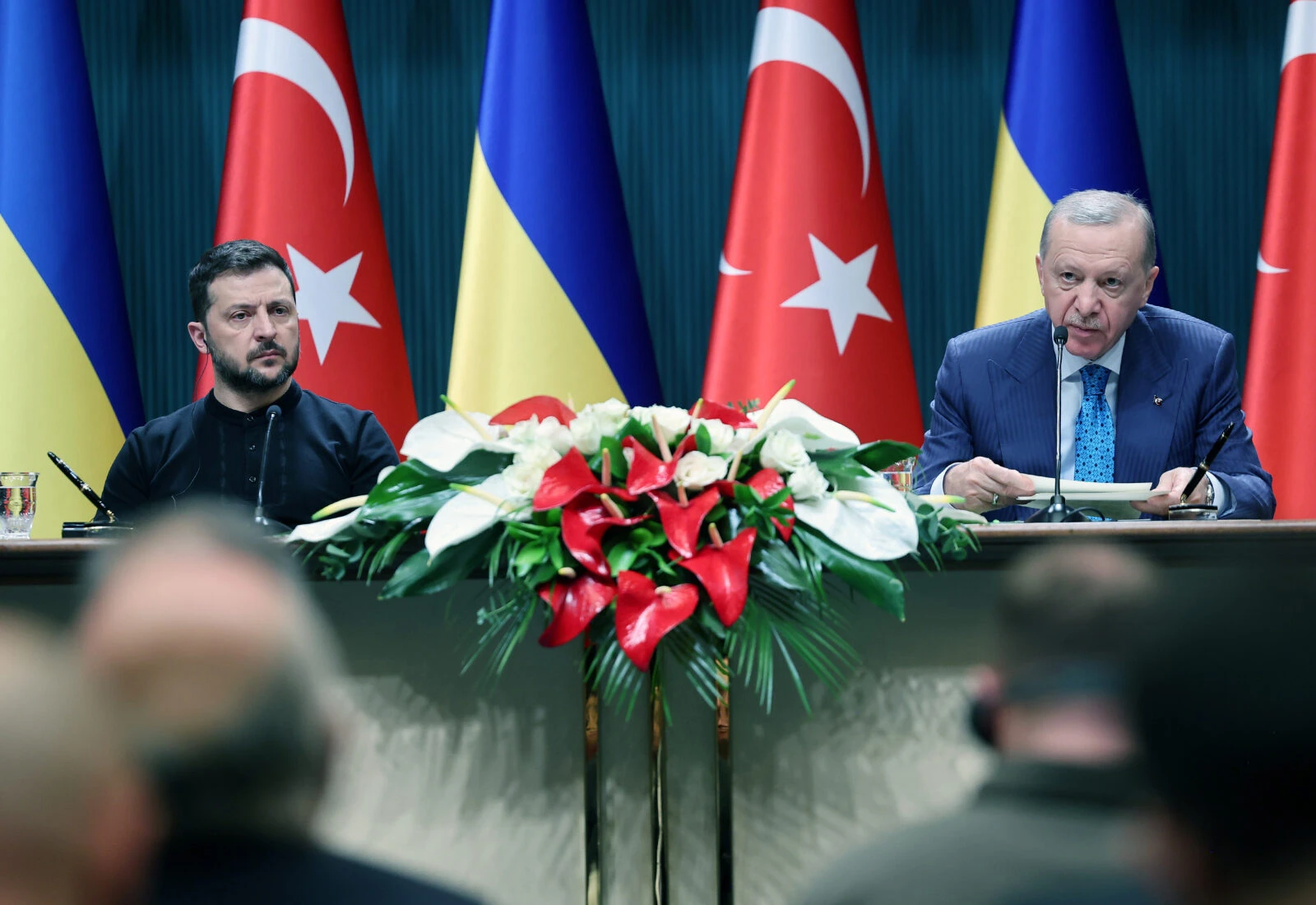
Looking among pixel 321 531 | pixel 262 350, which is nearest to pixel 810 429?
pixel 321 531

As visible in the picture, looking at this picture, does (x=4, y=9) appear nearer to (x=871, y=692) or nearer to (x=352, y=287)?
(x=352, y=287)

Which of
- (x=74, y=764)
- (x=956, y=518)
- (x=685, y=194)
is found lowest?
(x=74, y=764)

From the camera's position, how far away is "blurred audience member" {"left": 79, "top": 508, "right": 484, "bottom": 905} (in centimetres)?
113

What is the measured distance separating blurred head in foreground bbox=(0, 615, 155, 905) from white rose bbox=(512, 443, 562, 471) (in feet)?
1.53

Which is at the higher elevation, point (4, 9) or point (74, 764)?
point (4, 9)

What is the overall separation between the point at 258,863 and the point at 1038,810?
79 centimetres

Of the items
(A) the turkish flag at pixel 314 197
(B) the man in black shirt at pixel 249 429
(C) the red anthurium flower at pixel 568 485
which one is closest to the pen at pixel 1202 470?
(C) the red anthurium flower at pixel 568 485

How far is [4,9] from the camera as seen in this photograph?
3.06m

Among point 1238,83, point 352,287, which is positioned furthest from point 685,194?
point 1238,83

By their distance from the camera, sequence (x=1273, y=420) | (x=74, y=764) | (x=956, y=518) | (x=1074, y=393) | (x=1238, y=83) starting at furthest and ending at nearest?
(x=1238, y=83), (x=1273, y=420), (x=1074, y=393), (x=956, y=518), (x=74, y=764)

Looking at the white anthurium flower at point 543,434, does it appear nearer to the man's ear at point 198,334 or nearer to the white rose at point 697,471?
the white rose at point 697,471

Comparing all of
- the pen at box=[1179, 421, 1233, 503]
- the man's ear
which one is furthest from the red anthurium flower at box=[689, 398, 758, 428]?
the man's ear

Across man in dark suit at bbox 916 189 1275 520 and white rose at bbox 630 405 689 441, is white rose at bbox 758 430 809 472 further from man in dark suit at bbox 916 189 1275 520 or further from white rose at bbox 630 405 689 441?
man in dark suit at bbox 916 189 1275 520

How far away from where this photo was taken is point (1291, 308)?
120 inches
